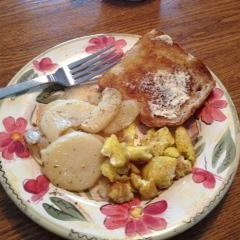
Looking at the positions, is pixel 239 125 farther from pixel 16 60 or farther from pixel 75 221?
pixel 16 60

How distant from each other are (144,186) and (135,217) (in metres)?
0.05

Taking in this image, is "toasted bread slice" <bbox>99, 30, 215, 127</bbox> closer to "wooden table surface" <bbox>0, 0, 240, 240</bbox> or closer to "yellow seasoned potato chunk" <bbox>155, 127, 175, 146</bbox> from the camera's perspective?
"yellow seasoned potato chunk" <bbox>155, 127, 175, 146</bbox>

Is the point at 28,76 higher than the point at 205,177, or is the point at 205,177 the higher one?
the point at 28,76

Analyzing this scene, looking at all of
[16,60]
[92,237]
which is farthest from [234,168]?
[16,60]

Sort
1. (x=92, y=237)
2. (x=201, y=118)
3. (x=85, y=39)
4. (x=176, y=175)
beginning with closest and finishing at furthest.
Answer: (x=92, y=237), (x=176, y=175), (x=201, y=118), (x=85, y=39)

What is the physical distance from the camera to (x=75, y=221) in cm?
75

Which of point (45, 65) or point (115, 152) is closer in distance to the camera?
point (115, 152)

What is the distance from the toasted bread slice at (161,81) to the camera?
2.98 feet

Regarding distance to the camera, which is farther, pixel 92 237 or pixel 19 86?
pixel 19 86

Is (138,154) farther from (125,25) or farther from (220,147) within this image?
(125,25)

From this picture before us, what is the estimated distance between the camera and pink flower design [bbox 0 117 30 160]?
0.84 m

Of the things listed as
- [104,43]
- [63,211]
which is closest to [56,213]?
[63,211]

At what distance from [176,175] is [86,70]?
0.33m

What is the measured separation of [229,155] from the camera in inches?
33.4
